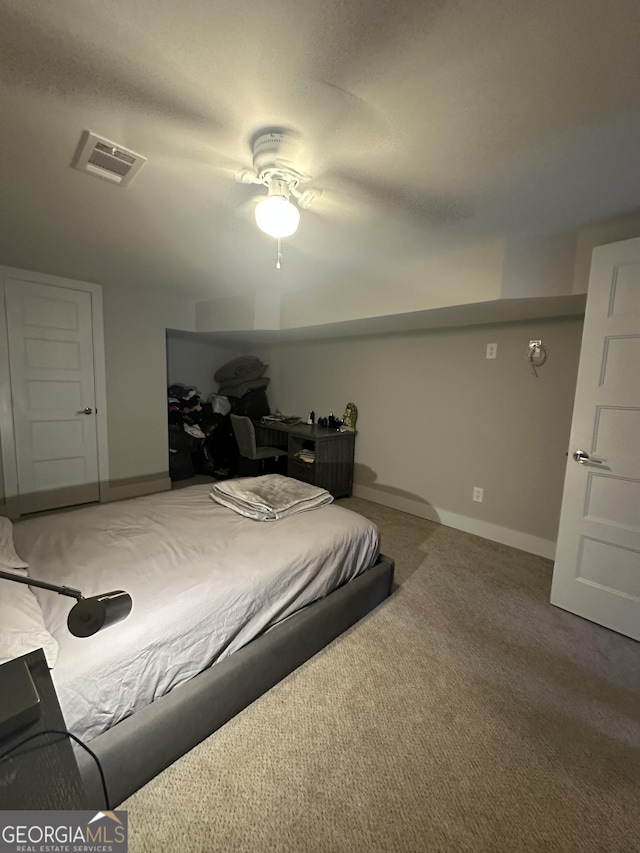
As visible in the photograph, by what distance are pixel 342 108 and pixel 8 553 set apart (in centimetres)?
203

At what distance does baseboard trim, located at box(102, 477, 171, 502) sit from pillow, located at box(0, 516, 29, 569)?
224cm

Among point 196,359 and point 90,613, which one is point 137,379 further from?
point 90,613

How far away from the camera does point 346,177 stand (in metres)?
1.58

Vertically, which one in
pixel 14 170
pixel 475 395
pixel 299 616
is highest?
pixel 14 170

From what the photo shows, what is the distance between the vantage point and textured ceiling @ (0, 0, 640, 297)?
91 centimetres

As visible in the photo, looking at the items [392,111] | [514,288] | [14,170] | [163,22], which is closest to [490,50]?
[392,111]

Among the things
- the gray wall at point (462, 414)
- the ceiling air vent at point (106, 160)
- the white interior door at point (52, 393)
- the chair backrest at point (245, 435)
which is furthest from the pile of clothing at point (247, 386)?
the ceiling air vent at point (106, 160)

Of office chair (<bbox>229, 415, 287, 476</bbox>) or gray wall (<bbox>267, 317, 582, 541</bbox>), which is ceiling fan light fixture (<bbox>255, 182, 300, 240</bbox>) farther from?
office chair (<bbox>229, 415, 287, 476</bbox>)

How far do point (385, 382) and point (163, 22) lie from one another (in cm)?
311

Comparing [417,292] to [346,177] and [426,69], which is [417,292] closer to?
[346,177]

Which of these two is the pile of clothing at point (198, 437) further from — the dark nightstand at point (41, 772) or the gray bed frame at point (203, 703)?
the dark nightstand at point (41, 772)

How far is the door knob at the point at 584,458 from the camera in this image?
1978 millimetres

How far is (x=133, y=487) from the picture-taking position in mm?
3832

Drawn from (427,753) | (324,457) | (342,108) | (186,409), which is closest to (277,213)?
(342,108)
